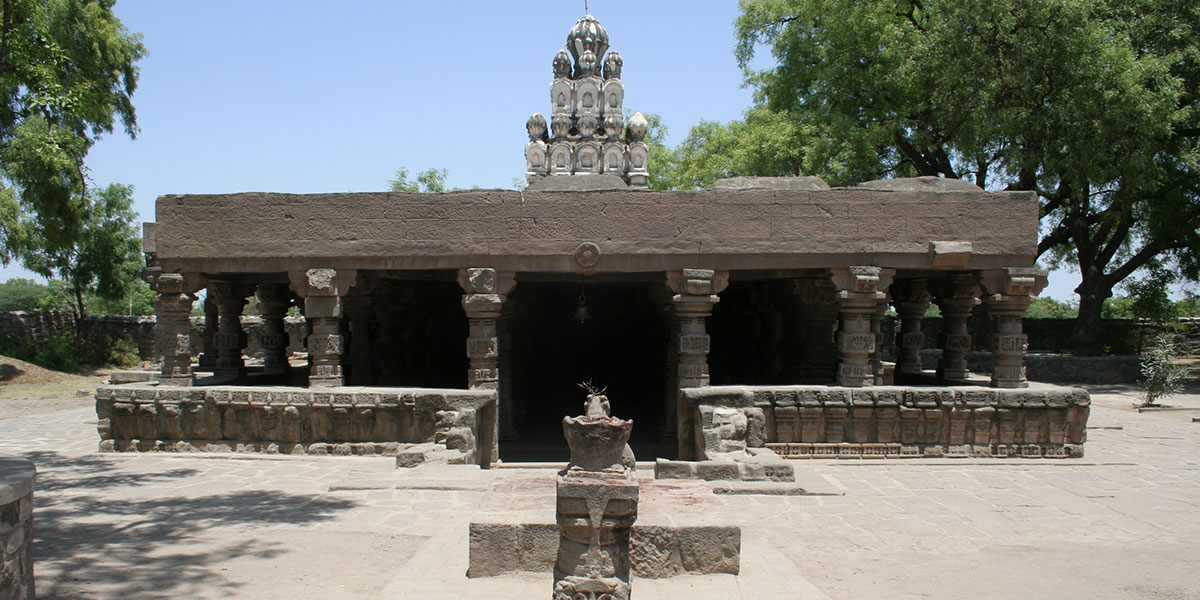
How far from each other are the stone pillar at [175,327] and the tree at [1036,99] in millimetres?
15983

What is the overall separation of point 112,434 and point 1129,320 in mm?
26851

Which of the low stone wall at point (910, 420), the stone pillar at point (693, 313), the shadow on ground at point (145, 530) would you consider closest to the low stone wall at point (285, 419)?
the shadow on ground at point (145, 530)

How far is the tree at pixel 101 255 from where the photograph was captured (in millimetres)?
26172

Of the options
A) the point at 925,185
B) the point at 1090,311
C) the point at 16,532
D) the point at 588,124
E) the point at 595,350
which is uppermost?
the point at 588,124

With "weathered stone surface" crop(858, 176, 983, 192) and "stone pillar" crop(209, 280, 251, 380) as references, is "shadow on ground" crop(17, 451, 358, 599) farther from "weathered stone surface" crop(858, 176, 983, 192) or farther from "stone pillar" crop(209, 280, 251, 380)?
"weathered stone surface" crop(858, 176, 983, 192)

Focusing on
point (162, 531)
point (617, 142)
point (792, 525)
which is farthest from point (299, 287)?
point (617, 142)

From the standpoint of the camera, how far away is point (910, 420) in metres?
9.48

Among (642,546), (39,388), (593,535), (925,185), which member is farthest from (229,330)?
Result: (39,388)

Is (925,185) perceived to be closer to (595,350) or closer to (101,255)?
(595,350)

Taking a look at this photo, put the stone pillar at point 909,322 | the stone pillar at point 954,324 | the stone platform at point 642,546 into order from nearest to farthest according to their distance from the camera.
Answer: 1. the stone platform at point 642,546
2. the stone pillar at point 954,324
3. the stone pillar at point 909,322

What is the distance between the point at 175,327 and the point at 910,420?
8.80m

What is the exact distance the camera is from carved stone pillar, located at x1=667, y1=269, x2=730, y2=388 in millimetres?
9773

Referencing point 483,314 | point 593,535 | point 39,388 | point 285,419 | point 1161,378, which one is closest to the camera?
point 593,535

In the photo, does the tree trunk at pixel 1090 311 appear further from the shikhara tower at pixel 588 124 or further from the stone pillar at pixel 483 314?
the stone pillar at pixel 483 314
